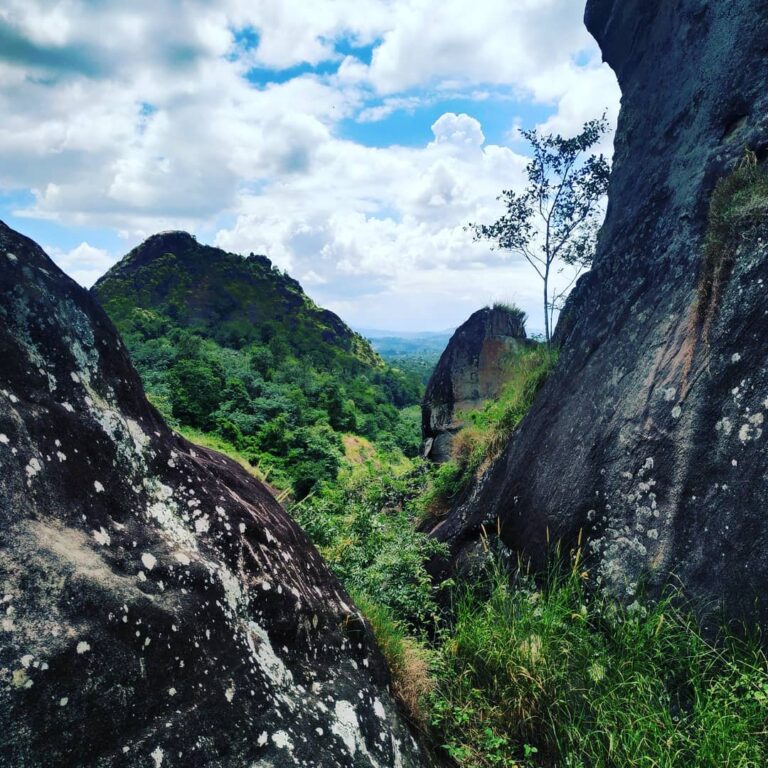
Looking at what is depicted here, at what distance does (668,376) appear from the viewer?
508cm

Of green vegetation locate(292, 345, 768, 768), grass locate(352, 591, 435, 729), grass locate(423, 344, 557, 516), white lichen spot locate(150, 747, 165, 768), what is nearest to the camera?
white lichen spot locate(150, 747, 165, 768)

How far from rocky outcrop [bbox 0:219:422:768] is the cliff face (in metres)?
2.73

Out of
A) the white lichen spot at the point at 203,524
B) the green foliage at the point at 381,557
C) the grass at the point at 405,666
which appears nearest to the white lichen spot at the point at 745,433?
the grass at the point at 405,666

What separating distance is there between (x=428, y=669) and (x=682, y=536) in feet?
7.78

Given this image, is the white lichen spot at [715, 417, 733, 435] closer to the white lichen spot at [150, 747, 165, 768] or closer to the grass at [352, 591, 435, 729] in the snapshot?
the grass at [352, 591, 435, 729]

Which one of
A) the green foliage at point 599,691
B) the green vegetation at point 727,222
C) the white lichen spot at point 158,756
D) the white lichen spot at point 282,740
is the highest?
the green vegetation at point 727,222

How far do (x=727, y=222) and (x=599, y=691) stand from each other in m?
4.26

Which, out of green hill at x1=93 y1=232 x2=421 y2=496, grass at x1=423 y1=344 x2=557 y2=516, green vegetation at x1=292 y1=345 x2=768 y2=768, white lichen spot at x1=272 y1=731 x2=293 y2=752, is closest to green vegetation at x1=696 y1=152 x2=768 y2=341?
green vegetation at x1=292 y1=345 x2=768 y2=768

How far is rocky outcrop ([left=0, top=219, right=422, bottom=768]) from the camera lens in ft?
6.43

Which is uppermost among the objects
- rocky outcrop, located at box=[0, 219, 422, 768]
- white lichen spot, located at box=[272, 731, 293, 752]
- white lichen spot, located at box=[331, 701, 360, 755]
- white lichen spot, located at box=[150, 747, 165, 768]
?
rocky outcrop, located at box=[0, 219, 422, 768]

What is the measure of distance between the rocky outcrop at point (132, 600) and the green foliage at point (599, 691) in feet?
2.53

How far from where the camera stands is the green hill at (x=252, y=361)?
89.2 feet

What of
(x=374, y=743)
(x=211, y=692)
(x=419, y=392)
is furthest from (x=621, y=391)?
(x=419, y=392)

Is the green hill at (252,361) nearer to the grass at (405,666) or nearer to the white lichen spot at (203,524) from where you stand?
the grass at (405,666)
